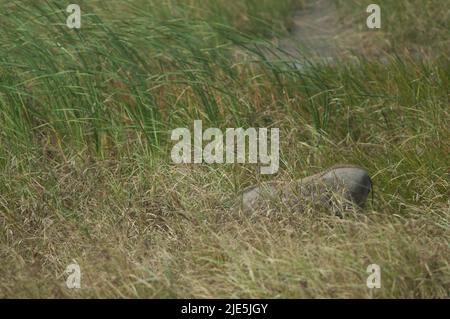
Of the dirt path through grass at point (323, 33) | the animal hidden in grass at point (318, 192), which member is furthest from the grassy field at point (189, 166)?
the dirt path through grass at point (323, 33)

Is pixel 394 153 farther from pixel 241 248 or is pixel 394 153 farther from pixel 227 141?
pixel 241 248

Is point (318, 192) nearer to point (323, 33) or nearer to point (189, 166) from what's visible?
point (189, 166)

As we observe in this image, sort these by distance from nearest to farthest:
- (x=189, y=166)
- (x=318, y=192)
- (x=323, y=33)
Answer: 1. (x=318, y=192)
2. (x=189, y=166)
3. (x=323, y=33)

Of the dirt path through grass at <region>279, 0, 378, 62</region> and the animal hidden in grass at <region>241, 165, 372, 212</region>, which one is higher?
the dirt path through grass at <region>279, 0, 378, 62</region>

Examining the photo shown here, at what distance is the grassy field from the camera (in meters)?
4.57

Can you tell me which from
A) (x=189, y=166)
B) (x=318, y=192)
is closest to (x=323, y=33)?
(x=189, y=166)

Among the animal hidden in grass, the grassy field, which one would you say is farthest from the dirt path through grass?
the animal hidden in grass

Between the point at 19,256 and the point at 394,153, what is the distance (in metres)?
1.85

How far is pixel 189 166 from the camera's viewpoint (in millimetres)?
5598

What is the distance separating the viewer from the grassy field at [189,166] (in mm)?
4566

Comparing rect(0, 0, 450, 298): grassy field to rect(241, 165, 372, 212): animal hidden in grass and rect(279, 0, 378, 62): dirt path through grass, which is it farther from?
rect(279, 0, 378, 62): dirt path through grass

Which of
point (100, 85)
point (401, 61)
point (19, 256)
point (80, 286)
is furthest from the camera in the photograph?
point (401, 61)

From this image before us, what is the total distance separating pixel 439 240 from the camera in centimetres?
481
